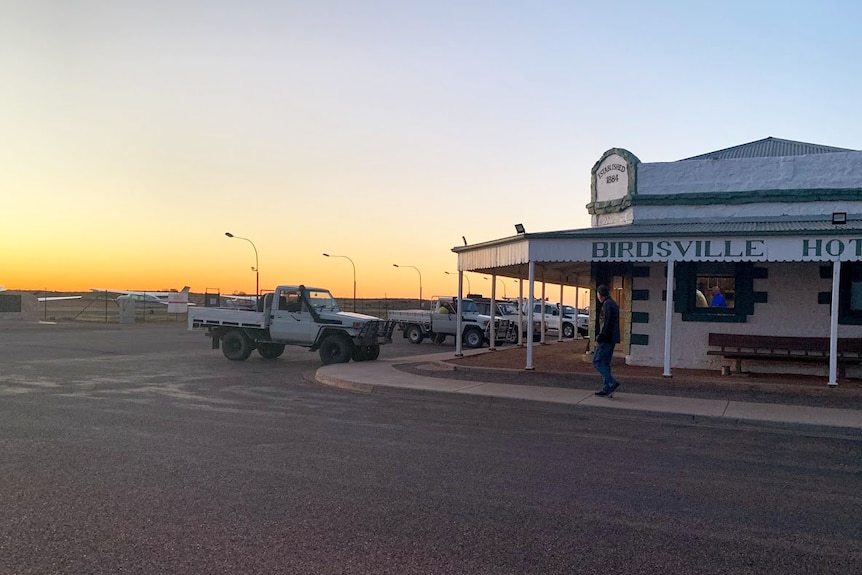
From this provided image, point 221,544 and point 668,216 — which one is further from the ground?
point 668,216

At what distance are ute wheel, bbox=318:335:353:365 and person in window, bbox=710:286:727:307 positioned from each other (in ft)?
30.1

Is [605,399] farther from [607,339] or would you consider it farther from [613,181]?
[613,181]

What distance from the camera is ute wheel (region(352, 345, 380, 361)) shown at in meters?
19.7

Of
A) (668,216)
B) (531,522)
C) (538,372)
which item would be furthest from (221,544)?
(668,216)

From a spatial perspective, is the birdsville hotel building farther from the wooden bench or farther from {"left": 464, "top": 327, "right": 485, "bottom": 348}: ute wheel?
{"left": 464, "top": 327, "right": 485, "bottom": 348}: ute wheel

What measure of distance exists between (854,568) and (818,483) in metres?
2.68

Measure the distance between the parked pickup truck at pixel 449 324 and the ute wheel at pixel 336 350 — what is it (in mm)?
7207

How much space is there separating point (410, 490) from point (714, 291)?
1177 centimetres

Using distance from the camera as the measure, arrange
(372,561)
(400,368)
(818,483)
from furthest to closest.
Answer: (400,368)
(818,483)
(372,561)

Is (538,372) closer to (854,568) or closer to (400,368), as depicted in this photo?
(400,368)

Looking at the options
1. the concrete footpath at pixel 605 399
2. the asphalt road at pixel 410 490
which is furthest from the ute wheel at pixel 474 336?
the asphalt road at pixel 410 490

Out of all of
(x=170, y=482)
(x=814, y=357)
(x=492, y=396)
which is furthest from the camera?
(x=814, y=357)

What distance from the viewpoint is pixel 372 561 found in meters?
4.71

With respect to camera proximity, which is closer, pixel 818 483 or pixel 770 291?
pixel 818 483
